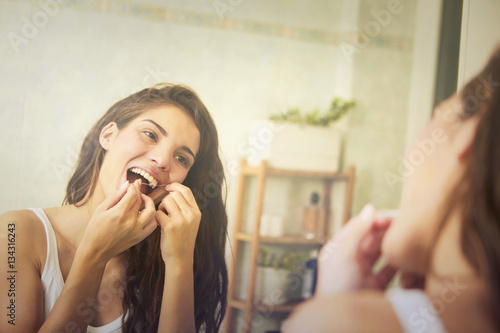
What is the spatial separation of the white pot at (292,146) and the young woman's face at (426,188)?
0.62 feet

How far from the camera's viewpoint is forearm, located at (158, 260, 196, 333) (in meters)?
0.90

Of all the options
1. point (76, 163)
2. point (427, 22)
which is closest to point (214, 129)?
point (76, 163)

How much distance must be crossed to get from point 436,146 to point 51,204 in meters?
0.82

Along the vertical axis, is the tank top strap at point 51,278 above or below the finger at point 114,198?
below

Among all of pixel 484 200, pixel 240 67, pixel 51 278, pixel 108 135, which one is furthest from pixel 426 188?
pixel 51 278

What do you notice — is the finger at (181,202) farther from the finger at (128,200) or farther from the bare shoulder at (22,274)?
the bare shoulder at (22,274)

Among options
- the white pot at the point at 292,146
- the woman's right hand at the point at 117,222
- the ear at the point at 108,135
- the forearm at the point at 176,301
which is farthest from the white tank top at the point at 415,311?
the ear at the point at 108,135

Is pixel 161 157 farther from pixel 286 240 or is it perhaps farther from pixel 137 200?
pixel 286 240

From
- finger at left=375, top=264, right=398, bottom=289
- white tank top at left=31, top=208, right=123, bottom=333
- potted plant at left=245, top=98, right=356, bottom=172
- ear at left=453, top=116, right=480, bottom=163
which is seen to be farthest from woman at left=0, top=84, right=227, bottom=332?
ear at left=453, top=116, right=480, bottom=163

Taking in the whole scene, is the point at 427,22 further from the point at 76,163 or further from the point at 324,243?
the point at 76,163

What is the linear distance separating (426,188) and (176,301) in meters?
0.58

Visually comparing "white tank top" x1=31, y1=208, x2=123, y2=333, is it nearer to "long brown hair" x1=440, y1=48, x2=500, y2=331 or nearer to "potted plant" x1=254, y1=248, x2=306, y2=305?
"potted plant" x1=254, y1=248, x2=306, y2=305

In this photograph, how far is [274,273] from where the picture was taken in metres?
0.95

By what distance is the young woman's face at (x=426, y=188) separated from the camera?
0.82 meters
